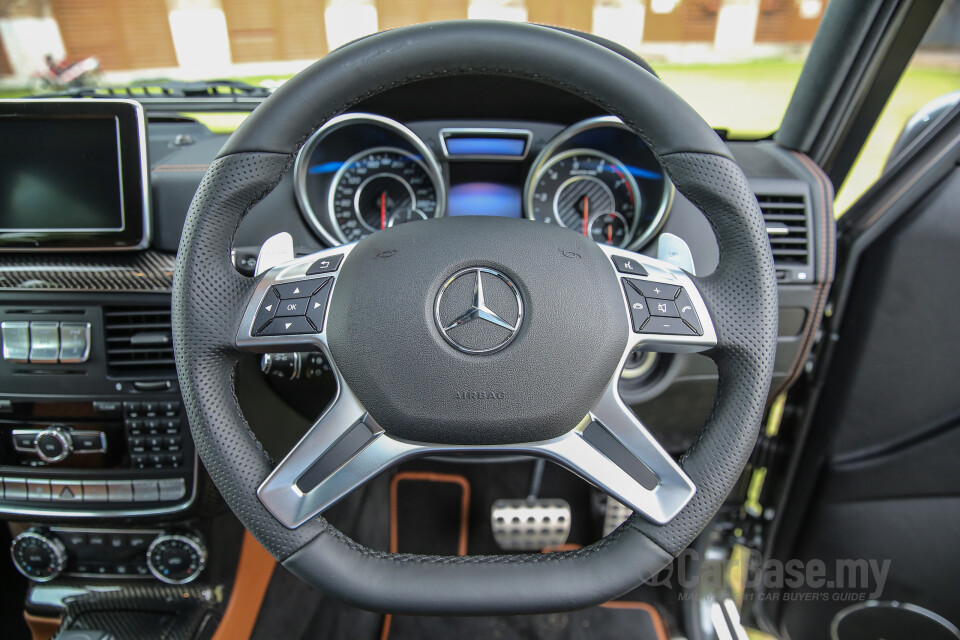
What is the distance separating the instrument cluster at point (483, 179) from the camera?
124 cm

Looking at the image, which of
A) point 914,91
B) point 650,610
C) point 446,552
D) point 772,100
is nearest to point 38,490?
point 446,552

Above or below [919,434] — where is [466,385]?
above

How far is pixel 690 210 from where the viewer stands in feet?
4.18

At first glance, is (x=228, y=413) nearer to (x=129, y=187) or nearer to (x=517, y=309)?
(x=517, y=309)

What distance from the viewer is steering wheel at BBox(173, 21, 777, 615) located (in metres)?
0.75

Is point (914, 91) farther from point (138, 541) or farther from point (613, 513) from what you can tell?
point (138, 541)

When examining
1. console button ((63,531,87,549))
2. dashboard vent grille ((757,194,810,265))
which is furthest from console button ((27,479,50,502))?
dashboard vent grille ((757,194,810,265))

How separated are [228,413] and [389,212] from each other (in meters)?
0.65

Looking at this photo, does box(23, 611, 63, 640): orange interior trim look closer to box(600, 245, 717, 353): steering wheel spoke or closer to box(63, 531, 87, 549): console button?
box(63, 531, 87, 549): console button

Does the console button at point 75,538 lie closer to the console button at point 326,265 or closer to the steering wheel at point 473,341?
the steering wheel at point 473,341

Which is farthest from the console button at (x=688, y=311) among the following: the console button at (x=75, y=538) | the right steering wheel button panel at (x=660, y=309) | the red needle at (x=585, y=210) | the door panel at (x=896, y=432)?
the console button at (x=75, y=538)

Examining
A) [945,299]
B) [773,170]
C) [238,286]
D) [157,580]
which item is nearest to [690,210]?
[773,170]

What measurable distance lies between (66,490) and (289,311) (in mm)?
793

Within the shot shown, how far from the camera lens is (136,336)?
117 cm
